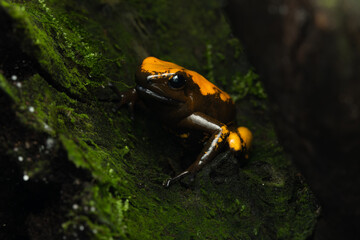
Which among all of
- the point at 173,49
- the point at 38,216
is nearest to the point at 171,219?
the point at 38,216

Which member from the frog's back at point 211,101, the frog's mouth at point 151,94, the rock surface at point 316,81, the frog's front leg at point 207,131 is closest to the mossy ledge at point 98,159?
the frog's front leg at point 207,131

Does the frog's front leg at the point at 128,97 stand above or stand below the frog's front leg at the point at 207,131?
above

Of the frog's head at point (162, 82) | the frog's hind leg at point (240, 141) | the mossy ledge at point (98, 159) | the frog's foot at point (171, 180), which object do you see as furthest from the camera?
the frog's hind leg at point (240, 141)

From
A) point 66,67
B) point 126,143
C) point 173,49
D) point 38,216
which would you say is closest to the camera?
point 38,216

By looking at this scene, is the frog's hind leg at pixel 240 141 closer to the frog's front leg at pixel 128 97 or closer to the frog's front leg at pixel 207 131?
the frog's front leg at pixel 207 131

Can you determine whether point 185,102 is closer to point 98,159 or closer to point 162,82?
point 162,82

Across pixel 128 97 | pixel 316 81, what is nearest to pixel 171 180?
pixel 128 97

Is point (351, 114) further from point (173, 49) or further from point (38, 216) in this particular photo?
point (173, 49)
